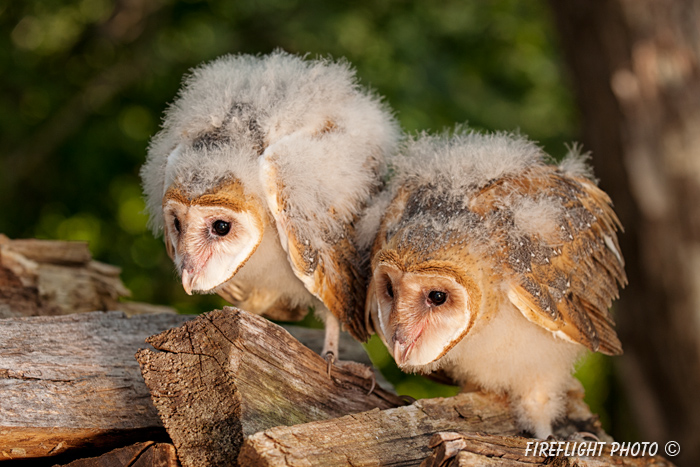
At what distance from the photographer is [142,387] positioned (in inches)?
84.7

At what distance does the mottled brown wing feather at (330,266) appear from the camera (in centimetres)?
223

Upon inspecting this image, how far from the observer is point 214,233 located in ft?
7.22

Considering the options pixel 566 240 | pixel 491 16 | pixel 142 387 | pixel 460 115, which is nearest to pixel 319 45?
pixel 460 115

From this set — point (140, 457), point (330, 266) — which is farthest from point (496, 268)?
point (140, 457)

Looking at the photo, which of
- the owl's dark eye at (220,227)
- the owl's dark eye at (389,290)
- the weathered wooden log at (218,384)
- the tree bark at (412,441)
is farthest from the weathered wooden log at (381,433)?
the owl's dark eye at (220,227)

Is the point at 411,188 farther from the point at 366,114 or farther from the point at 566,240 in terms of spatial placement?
the point at 566,240

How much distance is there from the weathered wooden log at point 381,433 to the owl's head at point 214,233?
2.08 feet

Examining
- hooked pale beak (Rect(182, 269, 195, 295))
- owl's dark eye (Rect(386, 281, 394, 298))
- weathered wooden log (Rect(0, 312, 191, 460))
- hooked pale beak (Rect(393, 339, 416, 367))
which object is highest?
owl's dark eye (Rect(386, 281, 394, 298))

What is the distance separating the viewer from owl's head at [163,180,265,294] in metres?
2.16

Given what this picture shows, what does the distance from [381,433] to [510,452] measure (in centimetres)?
39

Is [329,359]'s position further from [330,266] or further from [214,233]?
[214,233]

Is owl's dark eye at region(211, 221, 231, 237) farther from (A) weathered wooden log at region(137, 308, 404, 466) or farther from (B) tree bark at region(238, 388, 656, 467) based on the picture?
(B) tree bark at region(238, 388, 656, 467)

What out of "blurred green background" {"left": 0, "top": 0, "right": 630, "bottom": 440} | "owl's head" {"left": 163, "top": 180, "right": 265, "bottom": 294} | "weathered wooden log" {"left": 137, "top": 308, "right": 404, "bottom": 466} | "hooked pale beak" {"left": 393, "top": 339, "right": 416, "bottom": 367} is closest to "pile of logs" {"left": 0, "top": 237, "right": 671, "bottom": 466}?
"weathered wooden log" {"left": 137, "top": 308, "right": 404, "bottom": 466}

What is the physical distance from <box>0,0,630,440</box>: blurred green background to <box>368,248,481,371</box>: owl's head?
2.25 m
